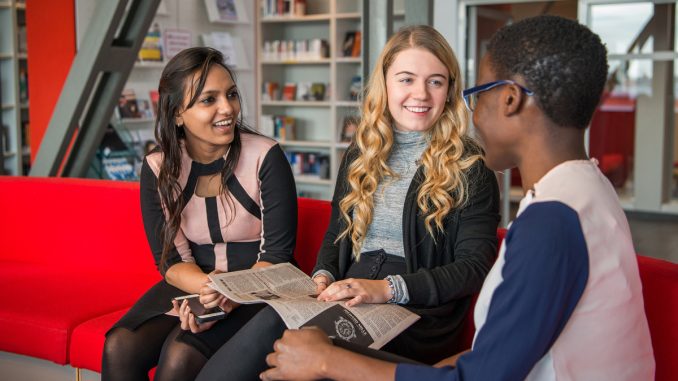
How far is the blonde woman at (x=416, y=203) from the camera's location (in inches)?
76.4

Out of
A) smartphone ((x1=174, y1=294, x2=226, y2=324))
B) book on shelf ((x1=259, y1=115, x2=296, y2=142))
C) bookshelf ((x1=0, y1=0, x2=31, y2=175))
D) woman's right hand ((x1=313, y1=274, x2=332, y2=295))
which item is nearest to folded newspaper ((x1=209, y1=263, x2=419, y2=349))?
woman's right hand ((x1=313, y1=274, x2=332, y2=295))

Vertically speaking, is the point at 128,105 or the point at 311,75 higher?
the point at 311,75

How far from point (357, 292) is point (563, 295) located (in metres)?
0.82

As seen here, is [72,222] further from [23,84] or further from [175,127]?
[23,84]

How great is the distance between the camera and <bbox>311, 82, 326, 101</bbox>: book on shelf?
8.64 m

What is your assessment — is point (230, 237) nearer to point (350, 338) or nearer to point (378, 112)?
point (378, 112)

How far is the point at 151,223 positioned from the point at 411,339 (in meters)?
1.00

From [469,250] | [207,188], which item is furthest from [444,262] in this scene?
[207,188]

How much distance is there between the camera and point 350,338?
164cm

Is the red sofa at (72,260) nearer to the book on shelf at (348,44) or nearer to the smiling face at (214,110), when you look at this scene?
the smiling face at (214,110)

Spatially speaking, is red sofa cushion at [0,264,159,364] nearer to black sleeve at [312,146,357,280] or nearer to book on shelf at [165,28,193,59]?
black sleeve at [312,146,357,280]

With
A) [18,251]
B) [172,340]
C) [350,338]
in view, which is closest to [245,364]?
[350,338]

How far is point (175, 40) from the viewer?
717 centimetres

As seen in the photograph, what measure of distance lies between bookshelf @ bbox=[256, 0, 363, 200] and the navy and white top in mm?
7050
